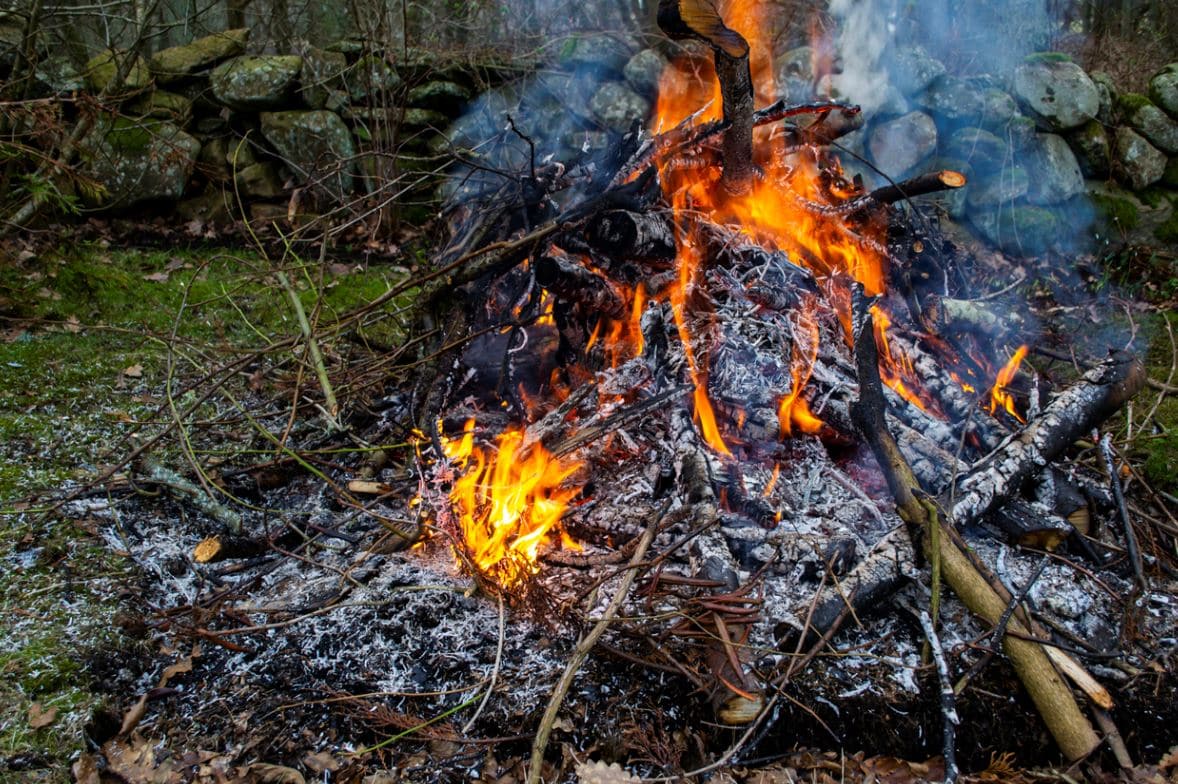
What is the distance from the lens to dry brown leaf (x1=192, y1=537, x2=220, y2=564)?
117 inches

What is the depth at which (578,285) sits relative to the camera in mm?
3477

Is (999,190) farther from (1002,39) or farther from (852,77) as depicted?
(1002,39)

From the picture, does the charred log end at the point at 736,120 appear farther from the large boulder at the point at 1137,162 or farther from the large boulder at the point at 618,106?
the large boulder at the point at 1137,162

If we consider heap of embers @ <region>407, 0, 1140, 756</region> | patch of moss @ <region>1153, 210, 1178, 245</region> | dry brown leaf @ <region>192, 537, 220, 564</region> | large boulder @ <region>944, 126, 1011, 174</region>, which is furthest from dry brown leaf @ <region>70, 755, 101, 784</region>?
patch of moss @ <region>1153, 210, 1178, 245</region>

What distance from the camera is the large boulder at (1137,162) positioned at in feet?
22.6

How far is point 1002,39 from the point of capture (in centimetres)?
791

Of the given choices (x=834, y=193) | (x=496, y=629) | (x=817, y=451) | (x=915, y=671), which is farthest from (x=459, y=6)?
(x=915, y=671)

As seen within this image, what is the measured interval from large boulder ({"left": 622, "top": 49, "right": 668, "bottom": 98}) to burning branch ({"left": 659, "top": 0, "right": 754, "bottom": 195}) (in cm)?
453

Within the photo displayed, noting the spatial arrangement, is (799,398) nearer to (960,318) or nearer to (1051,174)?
(960,318)

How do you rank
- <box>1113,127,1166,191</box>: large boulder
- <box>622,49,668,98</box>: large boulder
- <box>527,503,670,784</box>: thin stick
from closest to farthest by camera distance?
<box>527,503,670,784</box>: thin stick
<box>1113,127,1166,191</box>: large boulder
<box>622,49,668,98</box>: large boulder

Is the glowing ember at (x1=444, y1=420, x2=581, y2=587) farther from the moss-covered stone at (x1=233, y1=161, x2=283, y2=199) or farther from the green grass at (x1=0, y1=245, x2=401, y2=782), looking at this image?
the moss-covered stone at (x1=233, y1=161, x2=283, y2=199)

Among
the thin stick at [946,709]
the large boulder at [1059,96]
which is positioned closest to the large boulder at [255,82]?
the large boulder at [1059,96]

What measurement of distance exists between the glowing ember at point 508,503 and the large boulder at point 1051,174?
627 centimetres

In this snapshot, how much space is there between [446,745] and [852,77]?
7.60m
